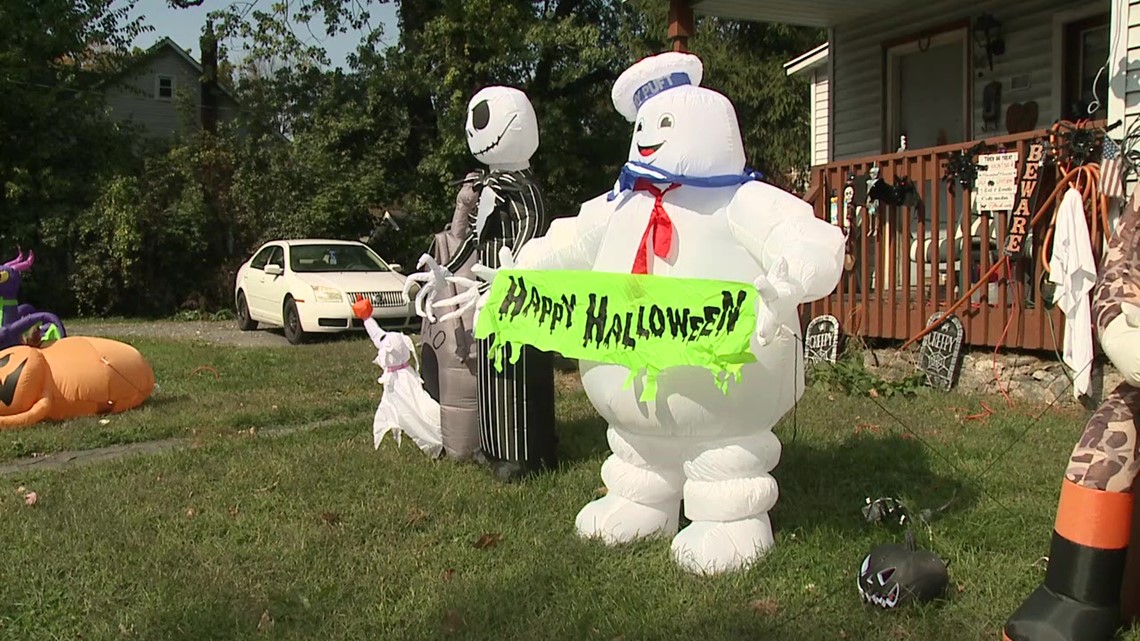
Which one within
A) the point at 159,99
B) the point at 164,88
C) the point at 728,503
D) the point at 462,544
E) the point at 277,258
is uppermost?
the point at 164,88

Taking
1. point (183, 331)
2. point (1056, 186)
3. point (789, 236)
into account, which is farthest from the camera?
point (183, 331)

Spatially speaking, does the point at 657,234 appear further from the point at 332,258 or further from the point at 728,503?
the point at 332,258

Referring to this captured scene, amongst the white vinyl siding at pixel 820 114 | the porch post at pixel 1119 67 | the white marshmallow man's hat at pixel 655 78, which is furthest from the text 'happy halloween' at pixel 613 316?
the white vinyl siding at pixel 820 114

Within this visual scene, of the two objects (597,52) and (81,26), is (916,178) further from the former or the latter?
(81,26)

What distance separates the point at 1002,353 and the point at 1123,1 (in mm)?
2464

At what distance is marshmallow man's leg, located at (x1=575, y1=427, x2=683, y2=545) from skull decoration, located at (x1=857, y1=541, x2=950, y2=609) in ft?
2.72

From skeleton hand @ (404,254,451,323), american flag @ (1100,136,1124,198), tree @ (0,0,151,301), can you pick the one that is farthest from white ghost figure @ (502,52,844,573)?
tree @ (0,0,151,301)

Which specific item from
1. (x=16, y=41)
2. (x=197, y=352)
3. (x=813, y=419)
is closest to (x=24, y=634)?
(x=813, y=419)

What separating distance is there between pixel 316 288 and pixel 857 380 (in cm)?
736

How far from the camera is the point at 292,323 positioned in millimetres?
12375

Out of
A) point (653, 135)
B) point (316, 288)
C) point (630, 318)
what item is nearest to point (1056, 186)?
point (653, 135)

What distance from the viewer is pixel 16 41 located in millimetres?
16234

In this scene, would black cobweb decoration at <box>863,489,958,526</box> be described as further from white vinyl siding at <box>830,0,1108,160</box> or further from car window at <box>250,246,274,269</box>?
car window at <box>250,246,274,269</box>

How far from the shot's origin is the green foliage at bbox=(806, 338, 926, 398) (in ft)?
23.2
